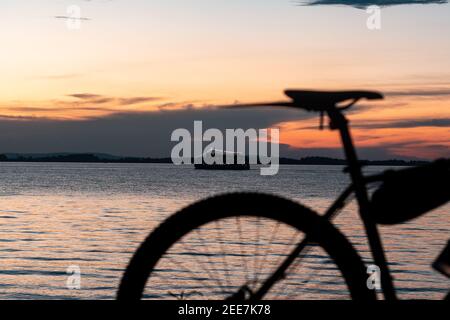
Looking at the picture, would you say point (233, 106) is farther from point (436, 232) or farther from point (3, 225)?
point (3, 225)

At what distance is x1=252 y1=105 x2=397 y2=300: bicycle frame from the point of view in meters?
2.54

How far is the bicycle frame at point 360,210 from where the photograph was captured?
254 centimetres

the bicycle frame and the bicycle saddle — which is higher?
the bicycle saddle

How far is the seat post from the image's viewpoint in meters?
2.54

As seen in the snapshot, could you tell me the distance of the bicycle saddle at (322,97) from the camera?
2.53m

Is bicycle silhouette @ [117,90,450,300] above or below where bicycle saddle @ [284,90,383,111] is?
below

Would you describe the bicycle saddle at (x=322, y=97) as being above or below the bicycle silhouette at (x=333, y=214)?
above

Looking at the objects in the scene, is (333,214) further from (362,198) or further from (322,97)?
(322,97)

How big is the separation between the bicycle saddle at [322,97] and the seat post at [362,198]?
3 centimetres

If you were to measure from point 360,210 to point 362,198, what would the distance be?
0.04m

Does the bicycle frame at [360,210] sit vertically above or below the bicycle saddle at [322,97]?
below

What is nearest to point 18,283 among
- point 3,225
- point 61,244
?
point 61,244

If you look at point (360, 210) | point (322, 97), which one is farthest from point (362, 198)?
point (322, 97)

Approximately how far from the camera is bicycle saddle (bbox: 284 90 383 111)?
2.53 metres
